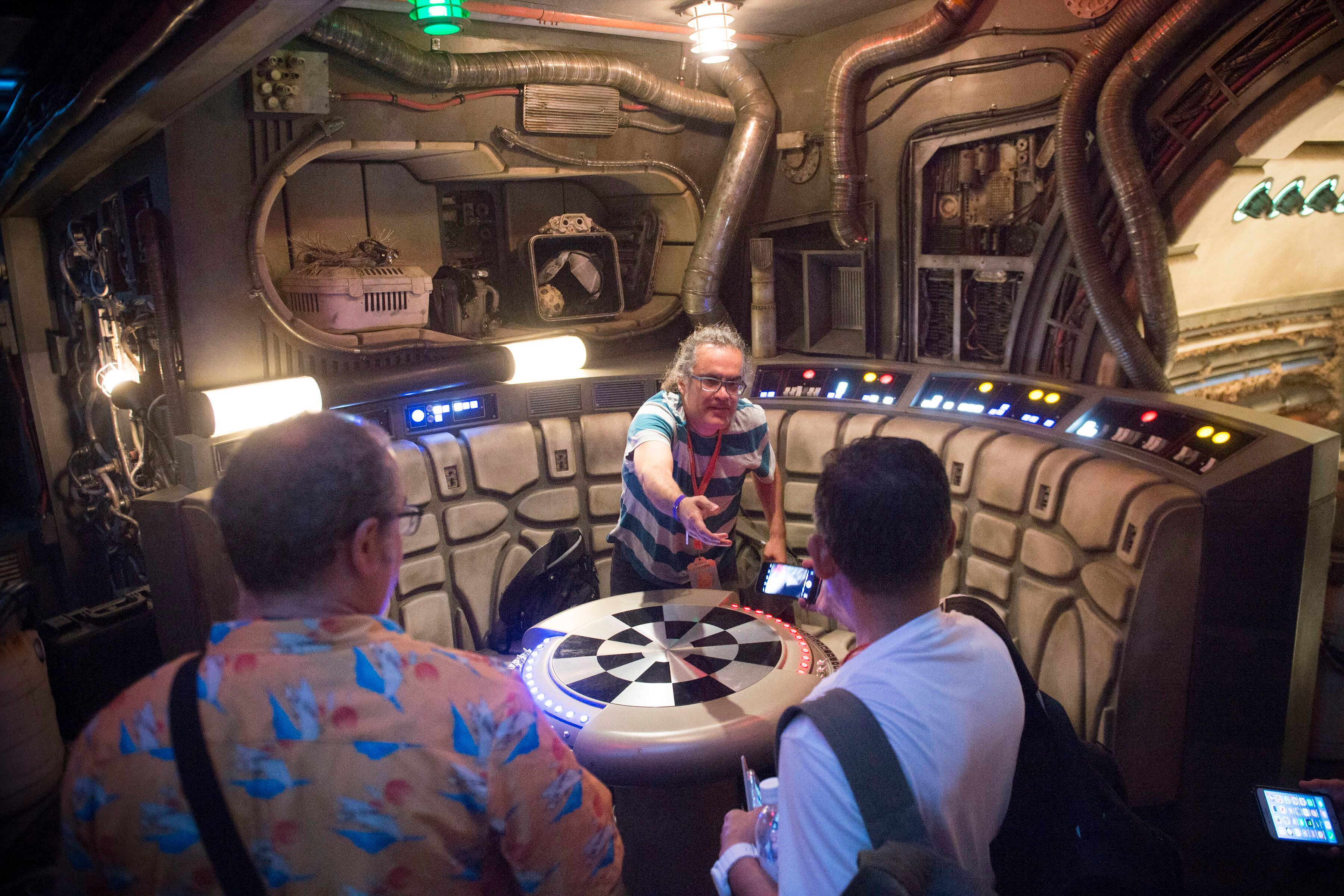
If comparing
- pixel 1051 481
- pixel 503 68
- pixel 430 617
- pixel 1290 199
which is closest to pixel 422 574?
pixel 430 617

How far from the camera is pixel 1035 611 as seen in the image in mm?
3094

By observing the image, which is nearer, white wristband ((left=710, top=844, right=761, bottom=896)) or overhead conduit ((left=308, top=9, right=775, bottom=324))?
white wristband ((left=710, top=844, right=761, bottom=896))

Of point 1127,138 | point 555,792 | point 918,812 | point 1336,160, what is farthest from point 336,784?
point 1336,160

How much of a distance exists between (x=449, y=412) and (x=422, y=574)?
686 millimetres

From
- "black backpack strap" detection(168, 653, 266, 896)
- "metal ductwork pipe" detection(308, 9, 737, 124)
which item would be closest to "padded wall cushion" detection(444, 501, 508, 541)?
"metal ductwork pipe" detection(308, 9, 737, 124)

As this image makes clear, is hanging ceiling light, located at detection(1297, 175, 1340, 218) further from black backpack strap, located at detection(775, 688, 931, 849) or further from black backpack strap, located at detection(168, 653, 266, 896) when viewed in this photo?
black backpack strap, located at detection(168, 653, 266, 896)

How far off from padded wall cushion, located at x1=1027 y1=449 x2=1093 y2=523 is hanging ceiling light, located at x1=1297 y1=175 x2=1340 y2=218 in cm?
141

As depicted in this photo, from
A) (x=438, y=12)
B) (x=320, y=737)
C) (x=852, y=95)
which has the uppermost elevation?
(x=438, y=12)

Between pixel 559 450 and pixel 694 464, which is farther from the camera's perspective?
pixel 559 450

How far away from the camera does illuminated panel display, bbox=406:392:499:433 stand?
373cm

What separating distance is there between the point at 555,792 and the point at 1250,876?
8.10ft

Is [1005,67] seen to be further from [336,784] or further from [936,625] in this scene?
[336,784]

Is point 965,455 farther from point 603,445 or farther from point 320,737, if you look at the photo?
point 320,737

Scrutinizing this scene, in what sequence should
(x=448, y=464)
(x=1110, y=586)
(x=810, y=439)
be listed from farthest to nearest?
(x=810, y=439), (x=448, y=464), (x=1110, y=586)
